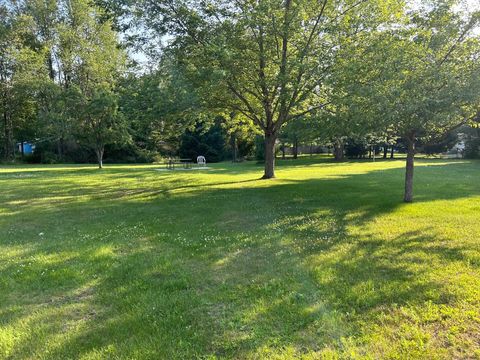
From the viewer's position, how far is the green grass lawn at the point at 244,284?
2.88 meters

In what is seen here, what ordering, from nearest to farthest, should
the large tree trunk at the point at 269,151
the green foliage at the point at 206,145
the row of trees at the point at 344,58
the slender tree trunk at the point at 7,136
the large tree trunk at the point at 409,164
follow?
the row of trees at the point at 344,58
the large tree trunk at the point at 409,164
the large tree trunk at the point at 269,151
the slender tree trunk at the point at 7,136
the green foliage at the point at 206,145

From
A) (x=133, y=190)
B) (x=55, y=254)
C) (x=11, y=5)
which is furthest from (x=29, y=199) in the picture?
(x=11, y=5)

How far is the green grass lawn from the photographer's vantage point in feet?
9.46

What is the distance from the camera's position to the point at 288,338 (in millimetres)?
2938

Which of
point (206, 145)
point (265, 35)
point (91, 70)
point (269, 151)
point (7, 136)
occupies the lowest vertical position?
point (269, 151)

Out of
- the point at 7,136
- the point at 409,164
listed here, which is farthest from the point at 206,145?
the point at 409,164

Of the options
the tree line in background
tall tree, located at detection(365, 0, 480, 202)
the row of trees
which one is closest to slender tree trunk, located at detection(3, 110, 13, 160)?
the tree line in background

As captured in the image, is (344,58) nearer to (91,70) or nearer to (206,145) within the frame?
(91,70)

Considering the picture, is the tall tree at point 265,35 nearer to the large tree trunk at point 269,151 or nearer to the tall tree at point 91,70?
the large tree trunk at point 269,151

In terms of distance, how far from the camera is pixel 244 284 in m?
4.07

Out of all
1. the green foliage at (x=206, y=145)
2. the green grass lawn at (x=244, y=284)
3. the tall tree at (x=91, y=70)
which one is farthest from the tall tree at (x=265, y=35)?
the green foliage at (x=206, y=145)

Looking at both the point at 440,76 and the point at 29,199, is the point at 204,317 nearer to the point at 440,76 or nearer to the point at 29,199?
the point at 440,76

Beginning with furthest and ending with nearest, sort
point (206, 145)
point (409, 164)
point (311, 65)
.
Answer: point (206, 145) < point (311, 65) < point (409, 164)

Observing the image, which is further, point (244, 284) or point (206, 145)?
point (206, 145)
